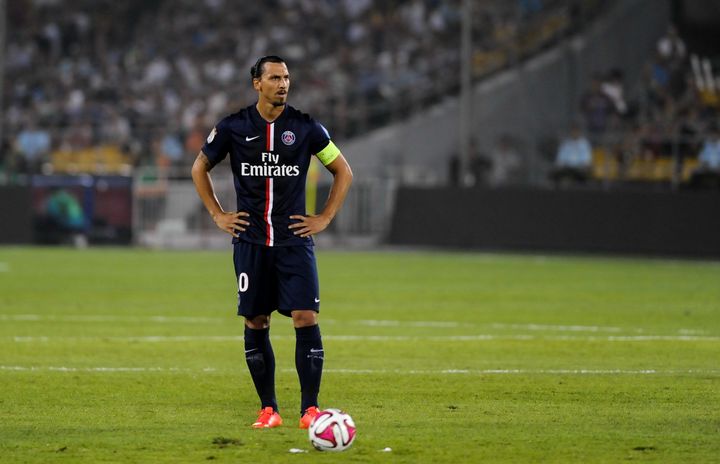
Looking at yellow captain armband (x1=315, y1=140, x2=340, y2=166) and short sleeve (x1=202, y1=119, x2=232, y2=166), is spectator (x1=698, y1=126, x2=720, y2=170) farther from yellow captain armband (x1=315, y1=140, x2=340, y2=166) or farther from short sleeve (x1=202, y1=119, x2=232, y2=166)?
short sleeve (x1=202, y1=119, x2=232, y2=166)

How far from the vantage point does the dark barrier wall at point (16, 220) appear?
1405 inches

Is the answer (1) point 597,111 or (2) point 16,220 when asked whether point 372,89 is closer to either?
(1) point 597,111

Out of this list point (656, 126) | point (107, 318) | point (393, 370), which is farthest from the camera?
point (656, 126)

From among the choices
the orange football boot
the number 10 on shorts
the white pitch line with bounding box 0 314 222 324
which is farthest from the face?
the white pitch line with bounding box 0 314 222 324

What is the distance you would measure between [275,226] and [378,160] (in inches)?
1179

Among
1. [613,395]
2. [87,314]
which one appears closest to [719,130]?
[87,314]

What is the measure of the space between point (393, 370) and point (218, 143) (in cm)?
370

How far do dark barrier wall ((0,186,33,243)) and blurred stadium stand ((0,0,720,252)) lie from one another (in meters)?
0.59

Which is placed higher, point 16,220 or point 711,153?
point 711,153

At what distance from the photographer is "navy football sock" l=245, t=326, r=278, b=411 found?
9.59 m

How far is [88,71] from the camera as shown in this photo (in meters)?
44.4

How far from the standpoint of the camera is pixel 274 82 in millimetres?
9312

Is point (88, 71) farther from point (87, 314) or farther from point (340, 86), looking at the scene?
point (87, 314)

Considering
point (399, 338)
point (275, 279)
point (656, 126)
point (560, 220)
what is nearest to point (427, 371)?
point (399, 338)
